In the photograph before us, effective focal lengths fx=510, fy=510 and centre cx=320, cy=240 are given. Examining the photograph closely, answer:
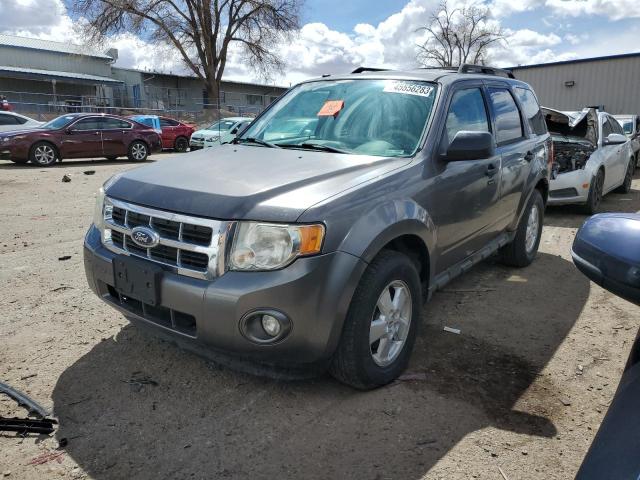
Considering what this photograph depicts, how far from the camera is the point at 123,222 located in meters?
2.87

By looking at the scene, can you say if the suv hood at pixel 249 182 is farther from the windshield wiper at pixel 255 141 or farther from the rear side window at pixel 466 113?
the rear side window at pixel 466 113

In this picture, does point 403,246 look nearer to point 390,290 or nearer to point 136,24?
point 390,290

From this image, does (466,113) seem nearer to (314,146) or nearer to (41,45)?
(314,146)

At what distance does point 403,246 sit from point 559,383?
1.26 meters

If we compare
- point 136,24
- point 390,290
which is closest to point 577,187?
point 390,290

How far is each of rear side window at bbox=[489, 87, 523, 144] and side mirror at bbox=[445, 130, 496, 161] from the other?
119 cm

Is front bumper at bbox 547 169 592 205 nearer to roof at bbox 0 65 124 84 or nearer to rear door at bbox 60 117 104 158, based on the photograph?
rear door at bbox 60 117 104 158

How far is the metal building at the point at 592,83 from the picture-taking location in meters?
20.2

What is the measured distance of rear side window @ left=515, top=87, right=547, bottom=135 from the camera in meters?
5.08

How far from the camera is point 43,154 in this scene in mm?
14258

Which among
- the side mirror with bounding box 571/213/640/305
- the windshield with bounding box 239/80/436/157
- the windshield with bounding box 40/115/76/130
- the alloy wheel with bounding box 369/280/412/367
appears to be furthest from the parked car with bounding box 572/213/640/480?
the windshield with bounding box 40/115/76/130

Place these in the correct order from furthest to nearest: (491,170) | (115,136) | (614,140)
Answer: (115,136), (614,140), (491,170)

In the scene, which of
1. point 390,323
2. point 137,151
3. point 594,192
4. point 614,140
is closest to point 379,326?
point 390,323

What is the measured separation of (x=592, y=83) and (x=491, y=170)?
67.8 feet
